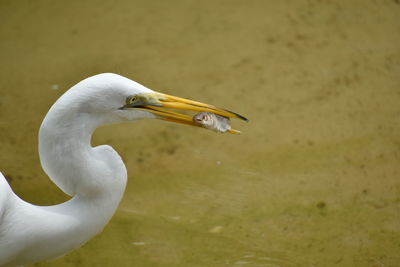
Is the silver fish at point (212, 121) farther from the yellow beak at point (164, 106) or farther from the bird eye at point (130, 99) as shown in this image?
the bird eye at point (130, 99)

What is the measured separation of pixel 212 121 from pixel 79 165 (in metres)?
0.50

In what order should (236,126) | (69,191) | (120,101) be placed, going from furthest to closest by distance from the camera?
(236,126), (69,191), (120,101)

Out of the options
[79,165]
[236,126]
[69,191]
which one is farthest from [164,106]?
[236,126]

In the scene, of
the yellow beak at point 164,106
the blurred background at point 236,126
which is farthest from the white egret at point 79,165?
the blurred background at point 236,126

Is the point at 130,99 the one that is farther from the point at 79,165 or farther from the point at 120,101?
the point at 79,165

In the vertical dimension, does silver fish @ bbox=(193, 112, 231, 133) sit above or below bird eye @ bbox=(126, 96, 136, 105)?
below

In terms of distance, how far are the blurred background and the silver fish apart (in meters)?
1.01

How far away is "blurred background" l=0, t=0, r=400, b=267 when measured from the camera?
349cm

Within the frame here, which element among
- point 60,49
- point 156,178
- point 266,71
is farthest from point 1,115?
point 266,71

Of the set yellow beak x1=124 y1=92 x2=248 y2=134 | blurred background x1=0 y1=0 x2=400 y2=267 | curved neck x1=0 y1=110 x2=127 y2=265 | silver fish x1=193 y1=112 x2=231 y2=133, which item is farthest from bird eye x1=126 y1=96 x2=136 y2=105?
blurred background x1=0 y1=0 x2=400 y2=267

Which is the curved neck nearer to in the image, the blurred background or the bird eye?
the bird eye

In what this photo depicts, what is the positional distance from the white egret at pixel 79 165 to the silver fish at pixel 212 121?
0.9 inches

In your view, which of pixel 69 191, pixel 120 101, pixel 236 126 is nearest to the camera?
pixel 120 101

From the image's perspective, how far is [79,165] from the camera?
248 cm
